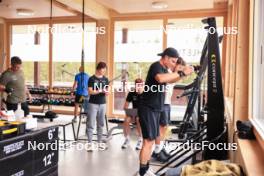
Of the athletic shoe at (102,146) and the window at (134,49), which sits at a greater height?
the window at (134,49)

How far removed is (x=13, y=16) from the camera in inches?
371

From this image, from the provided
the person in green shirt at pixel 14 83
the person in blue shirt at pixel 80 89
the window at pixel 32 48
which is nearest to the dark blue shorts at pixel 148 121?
the person in green shirt at pixel 14 83

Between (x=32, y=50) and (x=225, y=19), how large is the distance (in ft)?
20.8

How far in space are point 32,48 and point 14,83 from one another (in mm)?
5274

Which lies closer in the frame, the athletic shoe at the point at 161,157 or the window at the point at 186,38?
the athletic shoe at the point at 161,157

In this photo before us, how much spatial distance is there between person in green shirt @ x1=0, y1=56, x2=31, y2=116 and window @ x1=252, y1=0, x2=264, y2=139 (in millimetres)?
3701

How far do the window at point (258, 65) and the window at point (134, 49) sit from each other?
5.70 m

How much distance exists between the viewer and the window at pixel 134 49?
27.9 ft

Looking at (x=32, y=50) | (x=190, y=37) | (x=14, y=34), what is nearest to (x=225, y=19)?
(x=190, y=37)

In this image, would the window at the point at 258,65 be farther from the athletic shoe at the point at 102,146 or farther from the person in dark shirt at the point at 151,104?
the athletic shoe at the point at 102,146

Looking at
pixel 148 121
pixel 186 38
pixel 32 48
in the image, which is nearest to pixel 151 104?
pixel 148 121

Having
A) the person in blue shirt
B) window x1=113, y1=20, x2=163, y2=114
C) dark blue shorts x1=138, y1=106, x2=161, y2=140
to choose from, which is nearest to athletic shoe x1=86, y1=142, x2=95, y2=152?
dark blue shorts x1=138, y1=106, x2=161, y2=140

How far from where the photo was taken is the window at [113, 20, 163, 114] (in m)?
8.50

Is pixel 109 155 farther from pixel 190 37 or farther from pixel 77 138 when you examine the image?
pixel 190 37
